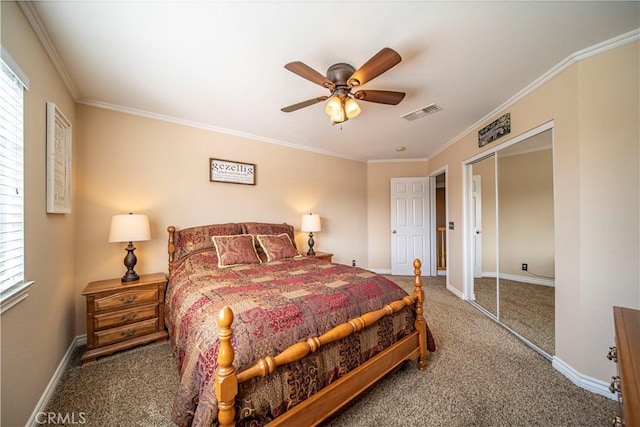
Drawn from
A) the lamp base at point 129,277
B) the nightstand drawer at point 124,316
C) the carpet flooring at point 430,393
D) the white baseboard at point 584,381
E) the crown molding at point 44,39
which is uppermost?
the crown molding at point 44,39

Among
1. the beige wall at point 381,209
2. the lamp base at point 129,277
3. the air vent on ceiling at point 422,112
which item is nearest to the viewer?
the lamp base at point 129,277

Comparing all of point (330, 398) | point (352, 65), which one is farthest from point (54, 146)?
point (330, 398)

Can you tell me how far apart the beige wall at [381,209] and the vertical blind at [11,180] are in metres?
4.60

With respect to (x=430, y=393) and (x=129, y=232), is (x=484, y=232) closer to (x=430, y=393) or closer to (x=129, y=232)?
(x=430, y=393)

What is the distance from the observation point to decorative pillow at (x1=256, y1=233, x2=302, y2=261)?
2.92 metres

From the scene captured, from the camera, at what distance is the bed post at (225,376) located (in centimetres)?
96

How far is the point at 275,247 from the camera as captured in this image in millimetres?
2979

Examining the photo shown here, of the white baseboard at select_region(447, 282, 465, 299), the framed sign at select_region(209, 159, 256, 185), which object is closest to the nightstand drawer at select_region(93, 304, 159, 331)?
the framed sign at select_region(209, 159, 256, 185)

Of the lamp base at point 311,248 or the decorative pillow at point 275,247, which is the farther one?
the lamp base at point 311,248

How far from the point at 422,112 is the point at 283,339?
2779 millimetres

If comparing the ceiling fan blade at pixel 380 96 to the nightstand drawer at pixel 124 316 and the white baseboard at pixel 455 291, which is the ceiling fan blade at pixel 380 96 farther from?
the white baseboard at pixel 455 291

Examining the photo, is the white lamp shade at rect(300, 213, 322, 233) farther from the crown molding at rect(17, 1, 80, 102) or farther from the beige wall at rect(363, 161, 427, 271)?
the crown molding at rect(17, 1, 80, 102)

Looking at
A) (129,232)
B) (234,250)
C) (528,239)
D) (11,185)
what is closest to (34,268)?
(11,185)

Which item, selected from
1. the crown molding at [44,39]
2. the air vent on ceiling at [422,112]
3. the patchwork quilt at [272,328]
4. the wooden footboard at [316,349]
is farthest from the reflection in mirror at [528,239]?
the crown molding at [44,39]
